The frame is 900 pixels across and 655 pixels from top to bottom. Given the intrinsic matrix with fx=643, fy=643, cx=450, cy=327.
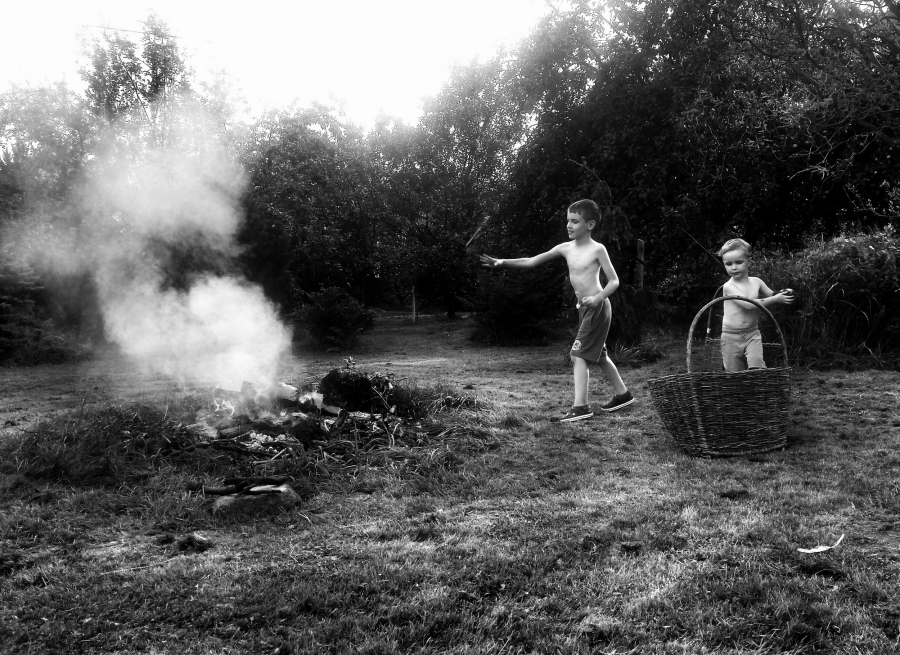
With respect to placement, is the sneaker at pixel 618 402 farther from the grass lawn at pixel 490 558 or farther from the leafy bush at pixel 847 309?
the leafy bush at pixel 847 309

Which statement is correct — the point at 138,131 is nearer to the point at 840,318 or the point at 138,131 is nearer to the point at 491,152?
the point at 491,152

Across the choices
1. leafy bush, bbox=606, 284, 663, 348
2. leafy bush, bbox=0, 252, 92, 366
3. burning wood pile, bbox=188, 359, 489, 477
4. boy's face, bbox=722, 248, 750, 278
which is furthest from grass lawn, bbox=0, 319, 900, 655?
leafy bush, bbox=0, 252, 92, 366

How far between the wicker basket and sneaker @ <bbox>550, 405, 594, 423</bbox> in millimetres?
1306

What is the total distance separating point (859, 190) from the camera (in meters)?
13.4

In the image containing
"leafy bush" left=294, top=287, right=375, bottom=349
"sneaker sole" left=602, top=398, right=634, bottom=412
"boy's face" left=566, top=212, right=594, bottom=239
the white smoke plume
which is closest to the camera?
"boy's face" left=566, top=212, right=594, bottom=239

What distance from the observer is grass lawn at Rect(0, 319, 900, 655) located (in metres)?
1.95

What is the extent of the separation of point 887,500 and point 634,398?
3423 millimetres

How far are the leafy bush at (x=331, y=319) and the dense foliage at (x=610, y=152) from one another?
8.19 feet

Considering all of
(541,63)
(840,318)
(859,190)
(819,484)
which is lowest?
(819,484)

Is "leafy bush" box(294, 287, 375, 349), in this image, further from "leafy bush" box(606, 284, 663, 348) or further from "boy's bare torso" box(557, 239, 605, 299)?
"boy's bare torso" box(557, 239, 605, 299)

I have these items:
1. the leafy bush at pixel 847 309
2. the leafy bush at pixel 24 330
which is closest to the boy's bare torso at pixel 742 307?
the leafy bush at pixel 847 309

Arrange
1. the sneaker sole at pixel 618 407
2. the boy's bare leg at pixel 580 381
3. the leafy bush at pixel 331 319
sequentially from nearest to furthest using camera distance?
the boy's bare leg at pixel 580 381 → the sneaker sole at pixel 618 407 → the leafy bush at pixel 331 319

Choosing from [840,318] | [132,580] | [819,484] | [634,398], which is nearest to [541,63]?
[840,318]

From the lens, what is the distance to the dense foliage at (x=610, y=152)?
11203 mm
